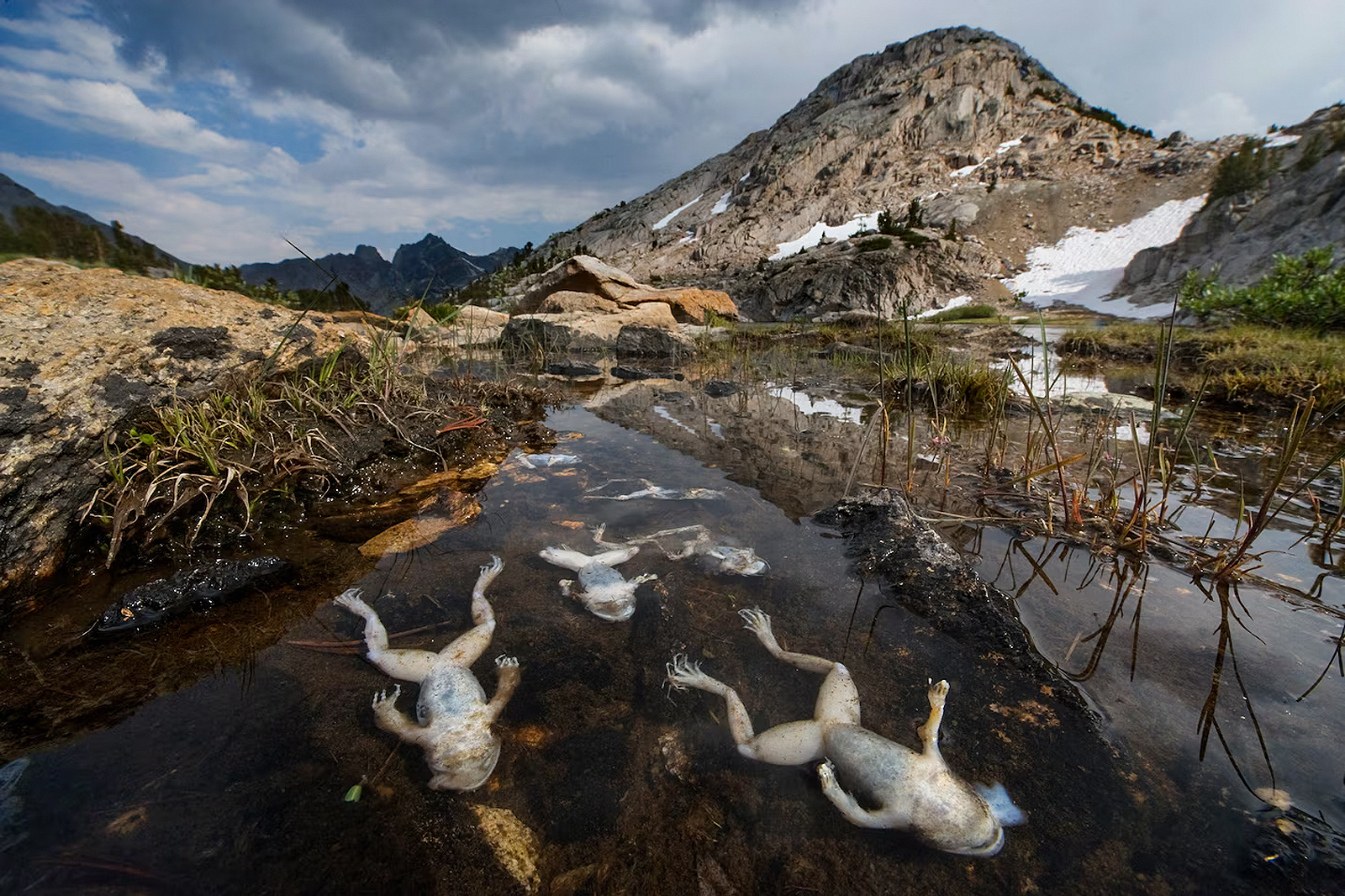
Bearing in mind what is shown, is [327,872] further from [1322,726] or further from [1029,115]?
[1029,115]

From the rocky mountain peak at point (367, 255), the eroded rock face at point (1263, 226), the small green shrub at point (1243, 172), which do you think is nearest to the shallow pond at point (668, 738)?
the eroded rock face at point (1263, 226)

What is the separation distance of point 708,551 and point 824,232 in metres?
65.0

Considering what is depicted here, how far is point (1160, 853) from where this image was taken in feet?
3.77

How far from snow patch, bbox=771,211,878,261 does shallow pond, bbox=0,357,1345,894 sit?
203 ft

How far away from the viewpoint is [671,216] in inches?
3051

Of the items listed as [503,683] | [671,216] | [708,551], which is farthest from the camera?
[671,216]

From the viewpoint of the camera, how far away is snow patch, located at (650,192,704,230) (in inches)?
2906

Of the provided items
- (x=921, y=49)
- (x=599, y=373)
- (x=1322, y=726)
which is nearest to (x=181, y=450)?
(x=1322, y=726)

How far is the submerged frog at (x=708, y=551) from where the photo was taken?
92.4 inches

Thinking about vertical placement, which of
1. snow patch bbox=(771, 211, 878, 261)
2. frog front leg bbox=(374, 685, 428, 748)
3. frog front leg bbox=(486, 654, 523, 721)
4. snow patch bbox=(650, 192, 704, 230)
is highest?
snow patch bbox=(650, 192, 704, 230)

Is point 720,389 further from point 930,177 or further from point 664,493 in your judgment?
point 930,177

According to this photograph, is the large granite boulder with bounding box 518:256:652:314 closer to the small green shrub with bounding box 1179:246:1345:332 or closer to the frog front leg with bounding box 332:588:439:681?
the small green shrub with bounding box 1179:246:1345:332

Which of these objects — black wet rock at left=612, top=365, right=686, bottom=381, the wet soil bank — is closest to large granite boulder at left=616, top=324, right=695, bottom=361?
black wet rock at left=612, top=365, right=686, bottom=381

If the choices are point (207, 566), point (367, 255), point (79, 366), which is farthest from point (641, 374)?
point (367, 255)
